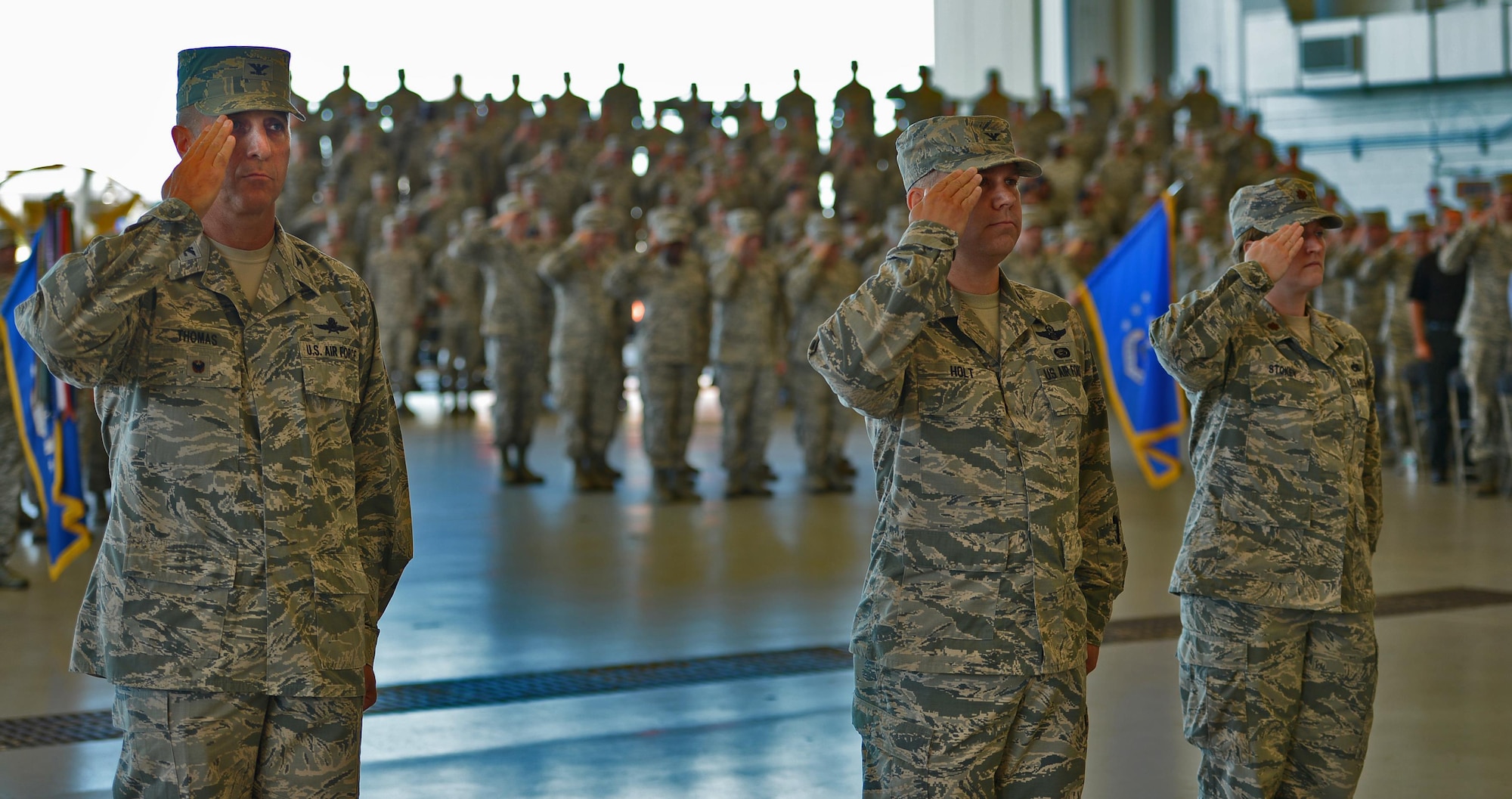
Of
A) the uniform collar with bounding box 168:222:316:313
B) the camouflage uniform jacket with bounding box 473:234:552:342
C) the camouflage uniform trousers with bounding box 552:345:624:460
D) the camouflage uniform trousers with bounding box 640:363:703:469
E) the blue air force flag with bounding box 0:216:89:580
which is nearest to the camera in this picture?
the uniform collar with bounding box 168:222:316:313

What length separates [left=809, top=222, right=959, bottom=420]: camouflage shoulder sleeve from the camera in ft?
7.84

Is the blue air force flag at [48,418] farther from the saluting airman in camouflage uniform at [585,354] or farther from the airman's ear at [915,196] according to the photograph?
the airman's ear at [915,196]

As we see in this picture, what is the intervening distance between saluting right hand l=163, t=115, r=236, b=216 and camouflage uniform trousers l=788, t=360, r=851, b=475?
841cm

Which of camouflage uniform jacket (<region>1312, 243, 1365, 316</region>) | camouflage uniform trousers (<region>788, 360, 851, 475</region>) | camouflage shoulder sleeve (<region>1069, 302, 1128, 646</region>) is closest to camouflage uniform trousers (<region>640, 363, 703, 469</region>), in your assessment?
camouflage uniform trousers (<region>788, 360, 851, 475</region>)

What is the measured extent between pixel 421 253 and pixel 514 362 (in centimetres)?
413

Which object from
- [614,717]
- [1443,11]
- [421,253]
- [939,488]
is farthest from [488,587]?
[1443,11]

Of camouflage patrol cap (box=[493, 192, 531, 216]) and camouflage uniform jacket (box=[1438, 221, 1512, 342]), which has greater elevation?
camouflage patrol cap (box=[493, 192, 531, 216])

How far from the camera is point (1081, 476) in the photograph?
9.06ft

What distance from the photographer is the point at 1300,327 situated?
350 cm

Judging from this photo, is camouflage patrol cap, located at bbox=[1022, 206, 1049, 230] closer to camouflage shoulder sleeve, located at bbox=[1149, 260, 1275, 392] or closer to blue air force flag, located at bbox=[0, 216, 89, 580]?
blue air force flag, located at bbox=[0, 216, 89, 580]

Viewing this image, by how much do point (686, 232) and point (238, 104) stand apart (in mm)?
8104

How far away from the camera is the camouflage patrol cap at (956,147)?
2.57 meters

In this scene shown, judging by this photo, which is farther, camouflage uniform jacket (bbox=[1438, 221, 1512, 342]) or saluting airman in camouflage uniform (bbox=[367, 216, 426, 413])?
saluting airman in camouflage uniform (bbox=[367, 216, 426, 413])

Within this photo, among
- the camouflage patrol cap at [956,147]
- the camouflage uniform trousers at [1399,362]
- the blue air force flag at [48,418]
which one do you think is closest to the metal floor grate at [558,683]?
the blue air force flag at [48,418]
